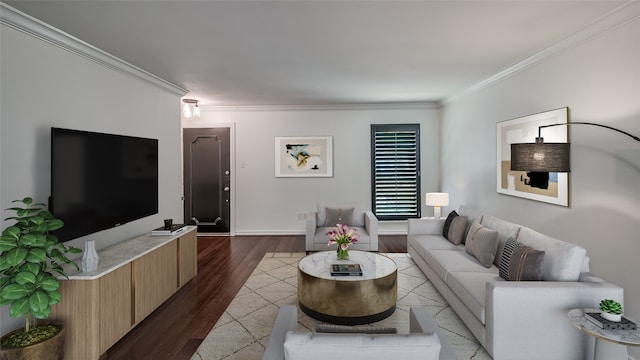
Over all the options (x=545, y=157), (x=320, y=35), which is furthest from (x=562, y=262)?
(x=320, y=35)

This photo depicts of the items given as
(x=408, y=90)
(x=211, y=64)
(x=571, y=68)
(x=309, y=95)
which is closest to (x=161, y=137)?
(x=211, y=64)

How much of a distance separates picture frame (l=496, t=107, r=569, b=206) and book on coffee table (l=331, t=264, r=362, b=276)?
2.03 m

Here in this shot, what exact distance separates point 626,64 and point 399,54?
1.78 metres

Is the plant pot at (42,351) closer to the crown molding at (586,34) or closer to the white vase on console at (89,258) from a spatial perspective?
the white vase on console at (89,258)

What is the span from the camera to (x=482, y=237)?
3.40 meters

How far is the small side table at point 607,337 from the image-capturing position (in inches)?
67.1

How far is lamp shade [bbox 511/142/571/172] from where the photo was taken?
8.45 ft

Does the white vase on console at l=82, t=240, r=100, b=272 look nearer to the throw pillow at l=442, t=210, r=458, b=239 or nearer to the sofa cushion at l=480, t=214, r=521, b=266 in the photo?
the sofa cushion at l=480, t=214, r=521, b=266

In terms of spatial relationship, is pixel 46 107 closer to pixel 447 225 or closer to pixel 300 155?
pixel 300 155

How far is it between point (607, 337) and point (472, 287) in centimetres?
101

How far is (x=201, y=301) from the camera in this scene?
345cm

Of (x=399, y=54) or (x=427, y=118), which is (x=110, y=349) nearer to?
(x=399, y=54)

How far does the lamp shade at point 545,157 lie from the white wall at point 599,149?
331mm

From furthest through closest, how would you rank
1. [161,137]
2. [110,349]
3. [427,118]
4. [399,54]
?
Answer: [427,118]
[161,137]
[399,54]
[110,349]
